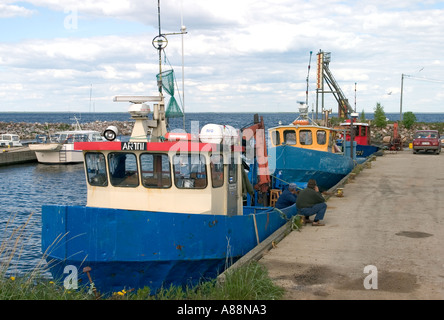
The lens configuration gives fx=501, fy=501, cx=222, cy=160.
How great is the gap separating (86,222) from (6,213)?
51.1 feet

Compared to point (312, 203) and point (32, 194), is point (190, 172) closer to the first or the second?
point (312, 203)

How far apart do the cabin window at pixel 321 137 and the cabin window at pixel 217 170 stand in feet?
44.4

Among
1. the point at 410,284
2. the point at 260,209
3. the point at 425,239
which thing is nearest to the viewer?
the point at 410,284

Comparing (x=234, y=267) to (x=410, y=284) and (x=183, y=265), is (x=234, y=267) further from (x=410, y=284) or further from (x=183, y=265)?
(x=410, y=284)

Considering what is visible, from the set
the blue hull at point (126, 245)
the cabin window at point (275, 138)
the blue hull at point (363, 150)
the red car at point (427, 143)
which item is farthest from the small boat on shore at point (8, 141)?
the blue hull at point (126, 245)

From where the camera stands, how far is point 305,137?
2345cm

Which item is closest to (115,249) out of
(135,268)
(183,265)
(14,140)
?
(135,268)

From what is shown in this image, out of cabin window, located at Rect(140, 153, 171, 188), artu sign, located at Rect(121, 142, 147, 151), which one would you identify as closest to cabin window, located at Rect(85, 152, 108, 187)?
artu sign, located at Rect(121, 142, 147, 151)

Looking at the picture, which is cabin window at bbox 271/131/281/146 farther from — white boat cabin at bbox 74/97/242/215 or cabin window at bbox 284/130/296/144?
white boat cabin at bbox 74/97/242/215

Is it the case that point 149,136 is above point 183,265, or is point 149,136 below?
above

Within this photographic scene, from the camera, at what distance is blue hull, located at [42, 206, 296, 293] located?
8.94m

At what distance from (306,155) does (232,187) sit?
35.8 feet

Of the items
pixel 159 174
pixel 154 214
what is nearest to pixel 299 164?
pixel 159 174
